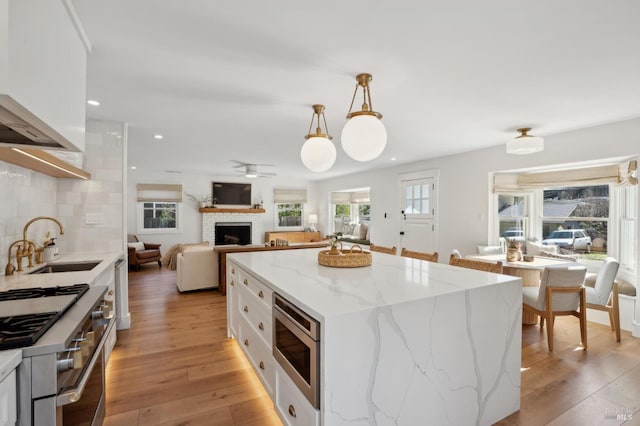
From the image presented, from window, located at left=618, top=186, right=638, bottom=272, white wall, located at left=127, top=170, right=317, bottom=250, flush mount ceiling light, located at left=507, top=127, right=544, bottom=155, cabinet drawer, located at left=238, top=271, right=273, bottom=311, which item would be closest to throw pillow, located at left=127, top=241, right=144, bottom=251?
white wall, located at left=127, top=170, right=317, bottom=250

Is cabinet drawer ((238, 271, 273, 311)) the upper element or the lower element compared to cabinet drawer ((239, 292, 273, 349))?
upper

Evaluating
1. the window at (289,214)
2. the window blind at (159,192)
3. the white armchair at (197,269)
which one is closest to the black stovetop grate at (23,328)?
the white armchair at (197,269)

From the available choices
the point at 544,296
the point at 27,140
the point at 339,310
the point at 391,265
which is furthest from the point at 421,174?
the point at 27,140

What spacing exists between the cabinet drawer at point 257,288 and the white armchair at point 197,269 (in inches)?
100

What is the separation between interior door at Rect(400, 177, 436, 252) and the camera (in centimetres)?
551

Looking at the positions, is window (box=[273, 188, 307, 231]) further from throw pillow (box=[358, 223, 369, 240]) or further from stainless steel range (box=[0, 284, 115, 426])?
stainless steel range (box=[0, 284, 115, 426])

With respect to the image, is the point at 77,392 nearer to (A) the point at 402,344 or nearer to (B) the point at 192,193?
(A) the point at 402,344

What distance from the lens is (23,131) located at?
3.77 feet

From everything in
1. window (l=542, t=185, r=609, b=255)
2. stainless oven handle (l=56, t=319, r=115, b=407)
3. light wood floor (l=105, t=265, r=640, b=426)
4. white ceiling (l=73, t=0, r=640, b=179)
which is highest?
white ceiling (l=73, t=0, r=640, b=179)

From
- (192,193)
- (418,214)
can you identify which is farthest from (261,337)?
(192,193)

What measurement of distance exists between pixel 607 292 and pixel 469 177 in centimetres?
239

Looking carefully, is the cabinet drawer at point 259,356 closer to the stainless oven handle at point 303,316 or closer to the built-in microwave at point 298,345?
the built-in microwave at point 298,345

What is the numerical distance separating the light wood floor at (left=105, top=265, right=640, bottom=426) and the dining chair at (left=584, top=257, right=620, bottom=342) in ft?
0.90

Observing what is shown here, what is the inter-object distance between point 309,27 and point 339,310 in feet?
4.80
